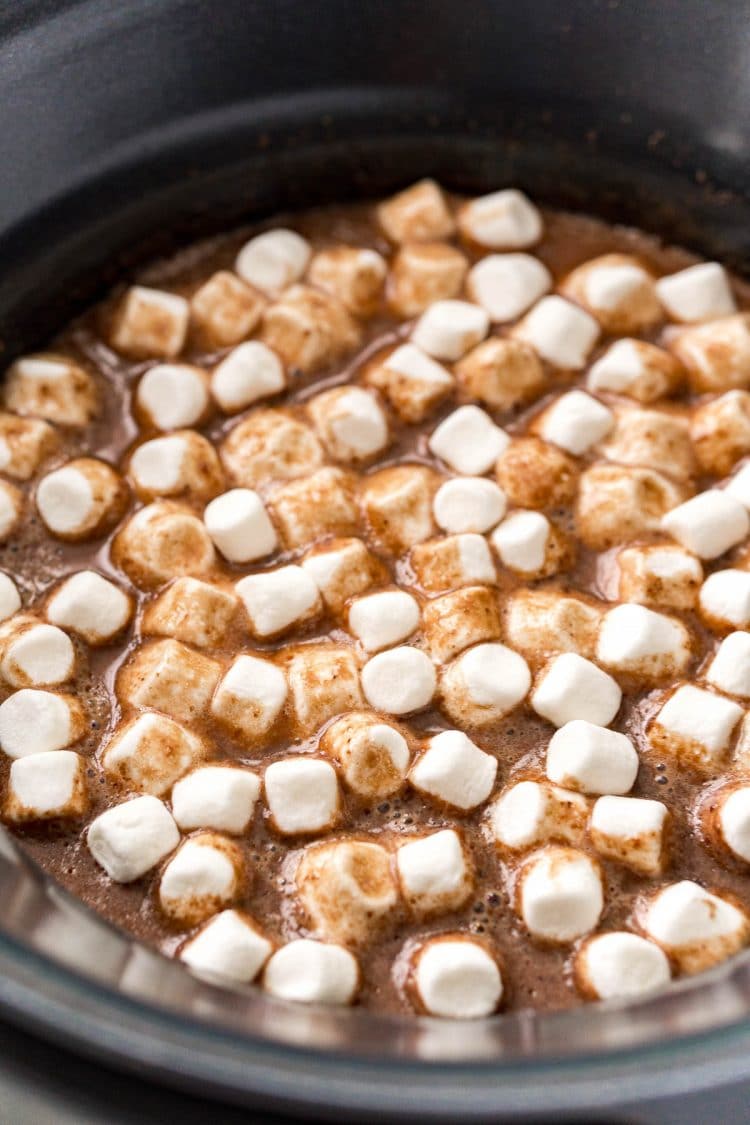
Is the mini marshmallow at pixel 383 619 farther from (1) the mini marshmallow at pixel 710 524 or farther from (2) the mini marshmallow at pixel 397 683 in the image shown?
(1) the mini marshmallow at pixel 710 524

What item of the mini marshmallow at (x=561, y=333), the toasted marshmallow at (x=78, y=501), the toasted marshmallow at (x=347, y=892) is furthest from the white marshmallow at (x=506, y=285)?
the toasted marshmallow at (x=347, y=892)

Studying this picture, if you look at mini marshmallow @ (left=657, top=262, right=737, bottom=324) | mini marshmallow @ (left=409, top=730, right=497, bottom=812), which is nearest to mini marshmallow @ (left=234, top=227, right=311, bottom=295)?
mini marshmallow @ (left=657, top=262, right=737, bottom=324)

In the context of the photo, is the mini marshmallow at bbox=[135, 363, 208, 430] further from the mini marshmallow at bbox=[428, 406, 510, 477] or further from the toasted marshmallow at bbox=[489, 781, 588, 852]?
the toasted marshmallow at bbox=[489, 781, 588, 852]

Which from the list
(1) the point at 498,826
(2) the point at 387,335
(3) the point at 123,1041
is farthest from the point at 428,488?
(3) the point at 123,1041

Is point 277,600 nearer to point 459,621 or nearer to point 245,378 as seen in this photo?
point 459,621

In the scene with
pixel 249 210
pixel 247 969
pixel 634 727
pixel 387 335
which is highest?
pixel 249 210

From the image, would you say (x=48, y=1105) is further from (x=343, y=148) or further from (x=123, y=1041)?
(x=343, y=148)
